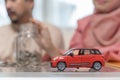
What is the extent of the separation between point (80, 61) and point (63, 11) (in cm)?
71

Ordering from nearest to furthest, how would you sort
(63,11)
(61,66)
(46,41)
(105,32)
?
(61,66), (46,41), (105,32), (63,11)

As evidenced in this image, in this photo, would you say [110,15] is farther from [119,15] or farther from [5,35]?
[5,35]

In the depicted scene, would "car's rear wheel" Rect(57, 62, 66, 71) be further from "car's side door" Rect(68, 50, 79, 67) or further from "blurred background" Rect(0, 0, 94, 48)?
"blurred background" Rect(0, 0, 94, 48)

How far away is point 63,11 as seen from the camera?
44.1 inches

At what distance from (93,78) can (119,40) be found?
1.26ft

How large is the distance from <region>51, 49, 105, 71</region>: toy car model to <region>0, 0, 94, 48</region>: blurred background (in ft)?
2.18

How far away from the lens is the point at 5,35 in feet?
2.69

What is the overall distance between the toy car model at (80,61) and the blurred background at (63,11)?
2.18 ft

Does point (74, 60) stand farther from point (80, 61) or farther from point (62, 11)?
point (62, 11)

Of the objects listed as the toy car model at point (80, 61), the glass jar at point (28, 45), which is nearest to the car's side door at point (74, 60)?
the toy car model at point (80, 61)

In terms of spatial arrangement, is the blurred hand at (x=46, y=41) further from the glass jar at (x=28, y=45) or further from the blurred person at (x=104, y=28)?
the blurred person at (x=104, y=28)

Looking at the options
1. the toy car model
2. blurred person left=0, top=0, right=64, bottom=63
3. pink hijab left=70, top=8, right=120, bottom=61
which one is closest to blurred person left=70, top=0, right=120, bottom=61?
pink hijab left=70, top=8, right=120, bottom=61

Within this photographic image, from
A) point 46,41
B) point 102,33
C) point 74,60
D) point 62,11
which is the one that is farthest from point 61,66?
point 62,11

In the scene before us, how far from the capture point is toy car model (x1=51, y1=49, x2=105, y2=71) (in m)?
0.43
